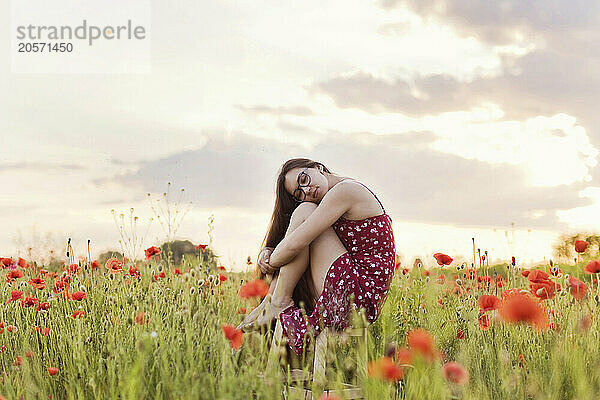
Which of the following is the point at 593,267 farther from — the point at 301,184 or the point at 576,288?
the point at 301,184

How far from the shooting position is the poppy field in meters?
2.12

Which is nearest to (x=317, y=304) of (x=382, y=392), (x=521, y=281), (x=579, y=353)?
(x=382, y=392)

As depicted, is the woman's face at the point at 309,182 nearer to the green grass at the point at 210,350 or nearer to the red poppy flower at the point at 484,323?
the green grass at the point at 210,350

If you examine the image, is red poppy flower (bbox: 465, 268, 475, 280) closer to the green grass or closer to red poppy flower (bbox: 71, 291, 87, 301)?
the green grass

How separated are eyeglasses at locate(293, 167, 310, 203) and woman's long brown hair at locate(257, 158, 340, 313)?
72mm

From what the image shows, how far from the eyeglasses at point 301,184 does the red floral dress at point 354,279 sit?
25 cm

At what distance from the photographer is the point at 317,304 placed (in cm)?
319

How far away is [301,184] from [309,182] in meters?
0.05

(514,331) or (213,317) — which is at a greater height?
(213,317)

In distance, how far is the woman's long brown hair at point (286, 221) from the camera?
344 centimetres

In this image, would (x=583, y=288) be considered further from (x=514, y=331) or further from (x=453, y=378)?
(x=453, y=378)

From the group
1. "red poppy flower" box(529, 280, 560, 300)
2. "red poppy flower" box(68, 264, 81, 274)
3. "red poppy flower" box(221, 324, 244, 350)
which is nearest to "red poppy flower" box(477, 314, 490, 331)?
"red poppy flower" box(529, 280, 560, 300)

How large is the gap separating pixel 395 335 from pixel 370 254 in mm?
546

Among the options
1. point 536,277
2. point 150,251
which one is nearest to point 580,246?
point 536,277
